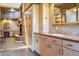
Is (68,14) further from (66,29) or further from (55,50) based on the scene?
(55,50)

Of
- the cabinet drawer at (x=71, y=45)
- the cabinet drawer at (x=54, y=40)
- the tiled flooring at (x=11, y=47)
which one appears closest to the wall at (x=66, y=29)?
the cabinet drawer at (x=54, y=40)

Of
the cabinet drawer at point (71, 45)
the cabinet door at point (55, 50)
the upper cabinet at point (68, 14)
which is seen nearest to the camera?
the cabinet drawer at point (71, 45)

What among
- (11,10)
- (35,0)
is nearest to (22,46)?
(11,10)

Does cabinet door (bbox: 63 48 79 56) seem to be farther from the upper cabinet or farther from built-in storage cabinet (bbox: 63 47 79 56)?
the upper cabinet

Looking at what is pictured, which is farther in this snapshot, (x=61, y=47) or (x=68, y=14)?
(x=68, y=14)

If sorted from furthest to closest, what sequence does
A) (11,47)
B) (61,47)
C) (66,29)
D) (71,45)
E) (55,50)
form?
(66,29), (11,47), (55,50), (61,47), (71,45)

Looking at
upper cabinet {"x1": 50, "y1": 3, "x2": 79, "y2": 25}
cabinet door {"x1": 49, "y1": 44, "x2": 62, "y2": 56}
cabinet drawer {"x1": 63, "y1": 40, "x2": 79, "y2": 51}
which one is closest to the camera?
cabinet drawer {"x1": 63, "y1": 40, "x2": 79, "y2": 51}

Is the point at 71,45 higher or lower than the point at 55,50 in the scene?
higher

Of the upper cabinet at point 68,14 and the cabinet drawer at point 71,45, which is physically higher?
the upper cabinet at point 68,14

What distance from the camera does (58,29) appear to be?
3238 mm

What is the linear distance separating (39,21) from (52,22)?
39 cm

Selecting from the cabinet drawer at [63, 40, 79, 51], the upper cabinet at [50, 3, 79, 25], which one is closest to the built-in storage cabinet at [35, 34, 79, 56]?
the cabinet drawer at [63, 40, 79, 51]

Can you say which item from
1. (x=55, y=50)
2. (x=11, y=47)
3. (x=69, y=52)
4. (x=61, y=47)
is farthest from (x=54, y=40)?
(x=11, y=47)

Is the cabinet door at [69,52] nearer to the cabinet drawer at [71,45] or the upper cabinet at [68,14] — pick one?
the cabinet drawer at [71,45]
